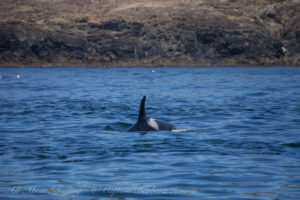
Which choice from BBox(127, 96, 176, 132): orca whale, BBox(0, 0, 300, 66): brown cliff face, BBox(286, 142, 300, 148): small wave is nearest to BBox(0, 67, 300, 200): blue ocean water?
BBox(286, 142, 300, 148): small wave

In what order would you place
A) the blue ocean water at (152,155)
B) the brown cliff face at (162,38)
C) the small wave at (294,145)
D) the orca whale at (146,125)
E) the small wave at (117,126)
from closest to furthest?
1. the blue ocean water at (152,155)
2. the small wave at (294,145)
3. the orca whale at (146,125)
4. the small wave at (117,126)
5. the brown cliff face at (162,38)

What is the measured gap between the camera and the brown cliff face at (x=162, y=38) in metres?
89.9

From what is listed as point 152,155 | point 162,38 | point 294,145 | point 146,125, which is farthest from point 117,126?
point 162,38

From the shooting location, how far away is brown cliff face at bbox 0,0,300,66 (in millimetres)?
89938

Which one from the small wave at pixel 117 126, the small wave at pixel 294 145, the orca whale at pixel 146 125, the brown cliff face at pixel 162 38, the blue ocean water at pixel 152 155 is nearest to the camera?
the blue ocean water at pixel 152 155

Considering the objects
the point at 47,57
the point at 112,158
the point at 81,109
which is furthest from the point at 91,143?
the point at 47,57

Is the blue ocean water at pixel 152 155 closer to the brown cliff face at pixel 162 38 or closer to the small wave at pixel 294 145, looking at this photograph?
the small wave at pixel 294 145

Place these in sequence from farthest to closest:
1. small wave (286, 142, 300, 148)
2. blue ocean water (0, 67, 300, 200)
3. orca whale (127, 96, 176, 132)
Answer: orca whale (127, 96, 176, 132), small wave (286, 142, 300, 148), blue ocean water (0, 67, 300, 200)

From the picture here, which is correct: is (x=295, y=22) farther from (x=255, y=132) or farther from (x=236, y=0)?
(x=255, y=132)

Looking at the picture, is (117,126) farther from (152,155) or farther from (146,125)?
(152,155)

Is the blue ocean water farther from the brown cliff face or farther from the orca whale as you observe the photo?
the brown cliff face

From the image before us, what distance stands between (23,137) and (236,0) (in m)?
96.6

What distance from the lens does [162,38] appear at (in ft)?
300

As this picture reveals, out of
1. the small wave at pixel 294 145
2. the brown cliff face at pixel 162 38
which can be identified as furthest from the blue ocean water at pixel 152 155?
the brown cliff face at pixel 162 38
